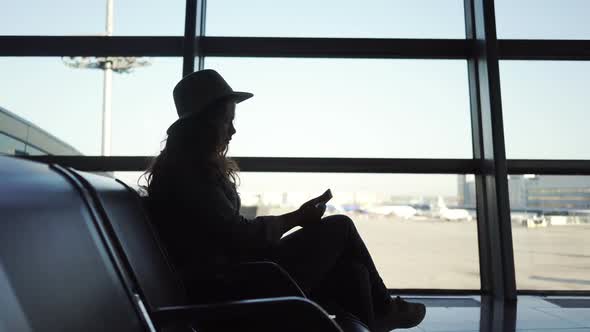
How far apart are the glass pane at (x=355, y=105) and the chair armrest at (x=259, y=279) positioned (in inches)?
82.4

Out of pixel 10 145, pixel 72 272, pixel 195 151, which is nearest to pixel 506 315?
pixel 195 151

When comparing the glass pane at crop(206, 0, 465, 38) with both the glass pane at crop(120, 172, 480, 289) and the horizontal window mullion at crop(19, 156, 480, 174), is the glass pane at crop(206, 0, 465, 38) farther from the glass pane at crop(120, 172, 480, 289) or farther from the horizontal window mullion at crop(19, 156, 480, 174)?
the glass pane at crop(120, 172, 480, 289)

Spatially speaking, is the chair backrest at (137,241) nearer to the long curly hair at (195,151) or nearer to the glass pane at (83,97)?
the long curly hair at (195,151)

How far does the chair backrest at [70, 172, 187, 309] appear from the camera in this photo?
0.85m

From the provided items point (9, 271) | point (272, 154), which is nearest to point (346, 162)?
point (272, 154)

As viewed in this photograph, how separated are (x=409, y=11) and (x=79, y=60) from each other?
2.37m

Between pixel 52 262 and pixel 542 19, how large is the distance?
3.71 m

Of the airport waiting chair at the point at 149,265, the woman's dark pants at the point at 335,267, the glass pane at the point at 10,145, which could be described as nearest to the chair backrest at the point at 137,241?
the airport waiting chair at the point at 149,265

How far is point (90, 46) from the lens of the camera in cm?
318

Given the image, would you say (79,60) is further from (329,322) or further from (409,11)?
(329,322)

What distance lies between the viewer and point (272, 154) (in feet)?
10.4

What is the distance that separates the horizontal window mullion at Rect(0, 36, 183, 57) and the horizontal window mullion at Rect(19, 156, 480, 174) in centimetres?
72

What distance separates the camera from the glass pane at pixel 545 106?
3301mm

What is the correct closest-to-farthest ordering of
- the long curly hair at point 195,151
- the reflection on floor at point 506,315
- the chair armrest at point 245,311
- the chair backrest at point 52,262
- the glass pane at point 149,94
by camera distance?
the chair backrest at point 52,262 < the chair armrest at point 245,311 < the long curly hair at point 195,151 < the reflection on floor at point 506,315 < the glass pane at point 149,94
